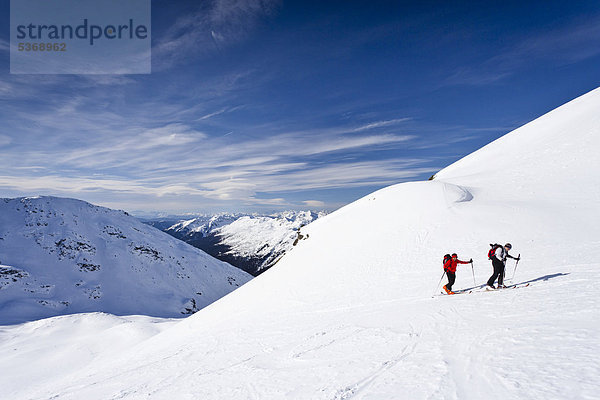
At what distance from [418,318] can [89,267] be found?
402ft

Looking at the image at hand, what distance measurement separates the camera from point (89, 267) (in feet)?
308

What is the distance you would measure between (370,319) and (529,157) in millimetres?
32912

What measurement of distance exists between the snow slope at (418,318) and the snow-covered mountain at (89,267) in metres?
69.5

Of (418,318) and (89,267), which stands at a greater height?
(418,318)

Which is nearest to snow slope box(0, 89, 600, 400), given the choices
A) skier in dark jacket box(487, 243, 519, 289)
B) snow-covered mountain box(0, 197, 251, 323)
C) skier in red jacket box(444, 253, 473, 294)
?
skier in red jacket box(444, 253, 473, 294)

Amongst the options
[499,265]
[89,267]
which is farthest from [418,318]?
[89,267]

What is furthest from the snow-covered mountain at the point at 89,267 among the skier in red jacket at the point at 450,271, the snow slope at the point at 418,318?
the skier in red jacket at the point at 450,271

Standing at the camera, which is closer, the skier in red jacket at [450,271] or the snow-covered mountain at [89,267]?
the skier in red jacket at [450,271]

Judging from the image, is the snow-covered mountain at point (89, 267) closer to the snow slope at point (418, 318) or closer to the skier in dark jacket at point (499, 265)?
the snow slope at point (418, 318)

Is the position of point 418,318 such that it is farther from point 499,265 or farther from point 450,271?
point 499,265

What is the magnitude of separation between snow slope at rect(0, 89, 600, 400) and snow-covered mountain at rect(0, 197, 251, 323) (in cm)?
6946

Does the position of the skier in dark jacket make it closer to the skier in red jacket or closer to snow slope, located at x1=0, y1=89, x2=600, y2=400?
the skier in red jacket

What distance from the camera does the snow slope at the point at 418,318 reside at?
509 cm

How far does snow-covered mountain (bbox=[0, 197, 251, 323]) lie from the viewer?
78375 millimetres
